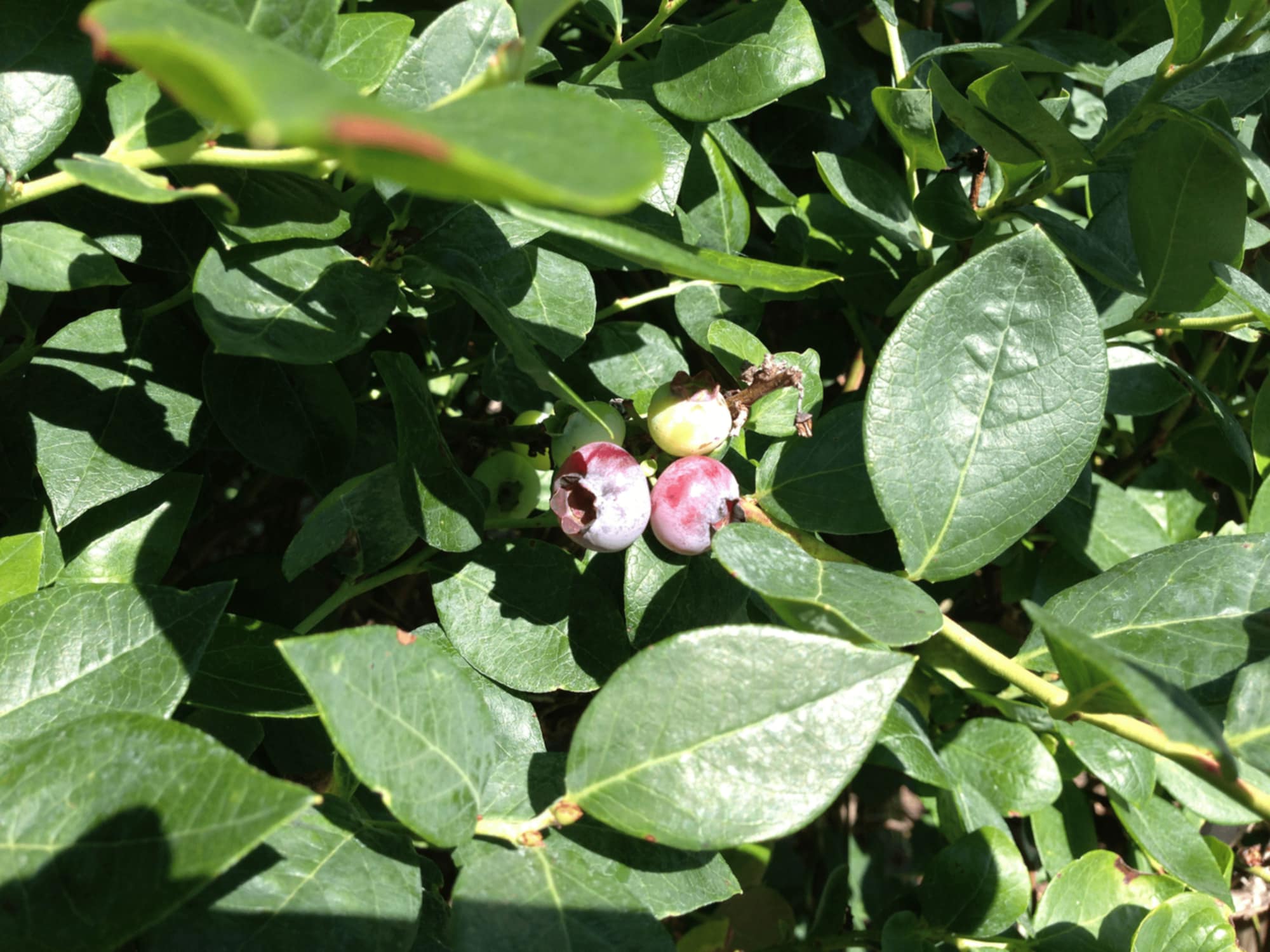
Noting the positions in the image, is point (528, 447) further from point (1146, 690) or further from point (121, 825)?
point (1146, 690)

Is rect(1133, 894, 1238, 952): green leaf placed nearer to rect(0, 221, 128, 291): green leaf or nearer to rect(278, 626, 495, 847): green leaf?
rect(278, 626, 495, 847): green leaf

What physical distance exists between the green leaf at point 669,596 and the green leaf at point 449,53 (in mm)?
410

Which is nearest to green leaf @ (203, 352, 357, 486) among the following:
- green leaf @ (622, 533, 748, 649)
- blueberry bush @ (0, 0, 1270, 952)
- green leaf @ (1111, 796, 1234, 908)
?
blueberry bush @ (0, 0, 1270, 952)

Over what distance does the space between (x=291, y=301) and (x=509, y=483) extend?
0.33m

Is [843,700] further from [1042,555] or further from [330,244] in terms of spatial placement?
[1042,555]

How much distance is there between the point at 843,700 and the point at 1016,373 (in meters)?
0.35

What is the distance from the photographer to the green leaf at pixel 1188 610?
833mm

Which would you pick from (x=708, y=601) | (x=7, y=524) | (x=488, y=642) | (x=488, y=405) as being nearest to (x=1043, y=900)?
(x=708, y=601)

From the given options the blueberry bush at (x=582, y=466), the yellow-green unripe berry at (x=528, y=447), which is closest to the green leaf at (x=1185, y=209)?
the blueberry bush at (x=582, y=466)

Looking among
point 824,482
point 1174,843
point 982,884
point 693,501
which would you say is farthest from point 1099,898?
point 693,501

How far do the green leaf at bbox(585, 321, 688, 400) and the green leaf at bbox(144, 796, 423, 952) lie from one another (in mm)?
538

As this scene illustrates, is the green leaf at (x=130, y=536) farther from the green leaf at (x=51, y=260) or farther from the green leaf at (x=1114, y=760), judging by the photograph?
the green leaf at (x=1114, y=760)

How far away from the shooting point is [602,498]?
2.63 feet

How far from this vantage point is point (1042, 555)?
1.47 m
